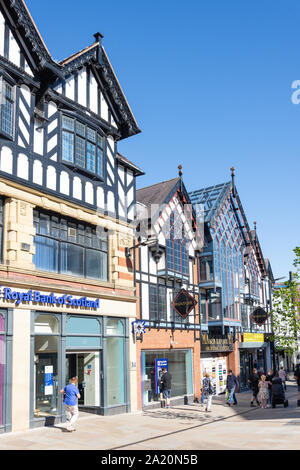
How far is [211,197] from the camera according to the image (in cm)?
3089

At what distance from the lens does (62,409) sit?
14930 millimetres

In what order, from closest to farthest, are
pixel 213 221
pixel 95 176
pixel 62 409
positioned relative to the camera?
pixel 62 409, pixel 95 176, pixel 213 221

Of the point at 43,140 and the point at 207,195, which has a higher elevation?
the point at 207,195

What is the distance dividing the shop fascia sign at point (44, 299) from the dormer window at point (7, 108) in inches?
184

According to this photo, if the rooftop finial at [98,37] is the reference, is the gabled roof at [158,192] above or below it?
below

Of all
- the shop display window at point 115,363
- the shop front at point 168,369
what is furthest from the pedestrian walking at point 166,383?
the shop display window at point 115,363

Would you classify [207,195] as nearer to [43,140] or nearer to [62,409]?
[43,140]

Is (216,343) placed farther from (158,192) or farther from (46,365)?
(46,365)

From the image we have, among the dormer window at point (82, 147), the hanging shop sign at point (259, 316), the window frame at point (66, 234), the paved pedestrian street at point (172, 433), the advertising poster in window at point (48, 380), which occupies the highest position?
the dormer window at point (82, 147)

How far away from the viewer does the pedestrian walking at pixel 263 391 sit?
19562 millimetres

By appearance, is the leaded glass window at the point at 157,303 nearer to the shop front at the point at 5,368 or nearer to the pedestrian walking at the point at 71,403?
the pedestrian walking at the point at 71,403
